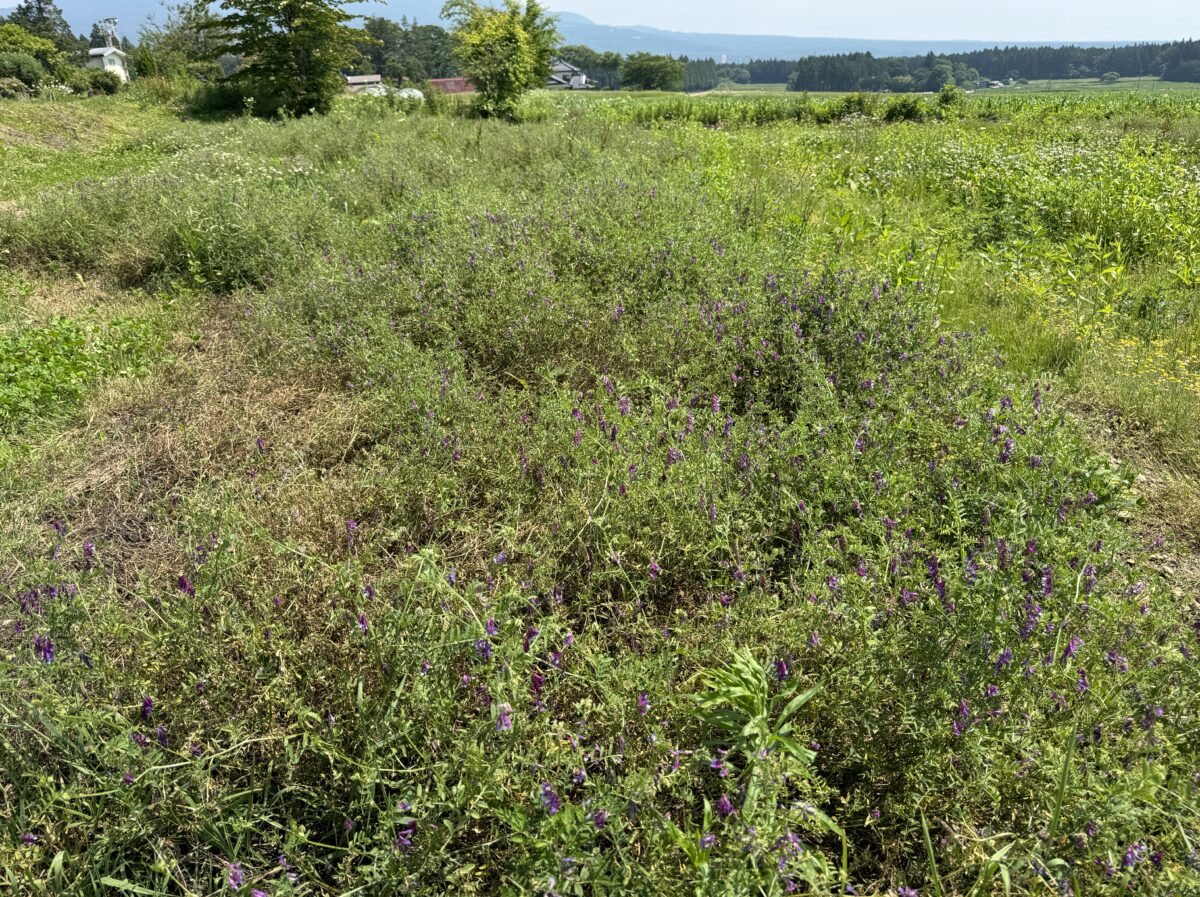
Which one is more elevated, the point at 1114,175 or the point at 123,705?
the point at 1114,175

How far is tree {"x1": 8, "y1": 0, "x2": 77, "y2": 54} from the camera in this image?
Result: 64.5 metres

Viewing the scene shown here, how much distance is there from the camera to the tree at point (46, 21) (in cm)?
6450

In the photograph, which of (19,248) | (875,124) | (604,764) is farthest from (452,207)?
(875,124)

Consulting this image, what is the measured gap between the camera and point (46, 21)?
6825cm

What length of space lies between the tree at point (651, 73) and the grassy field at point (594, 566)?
12655 cm

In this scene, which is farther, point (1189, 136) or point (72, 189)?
point (1189, 136)

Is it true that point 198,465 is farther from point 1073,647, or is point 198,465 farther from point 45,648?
point 1073,647

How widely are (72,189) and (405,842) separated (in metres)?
9.36

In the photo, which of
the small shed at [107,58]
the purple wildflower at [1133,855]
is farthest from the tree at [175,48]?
the purple wildflower at [1133,855]

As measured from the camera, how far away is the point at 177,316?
5.03m

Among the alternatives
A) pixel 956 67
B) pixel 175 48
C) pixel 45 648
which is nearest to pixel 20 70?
pixel 175 48

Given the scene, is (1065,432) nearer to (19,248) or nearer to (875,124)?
(19,248)

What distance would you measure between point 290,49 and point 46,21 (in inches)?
2907

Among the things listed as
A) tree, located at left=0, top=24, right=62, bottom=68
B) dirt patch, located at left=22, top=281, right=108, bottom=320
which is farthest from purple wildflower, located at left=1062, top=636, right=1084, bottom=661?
tree, located at left=0, top=24, right=62, bottom=68
